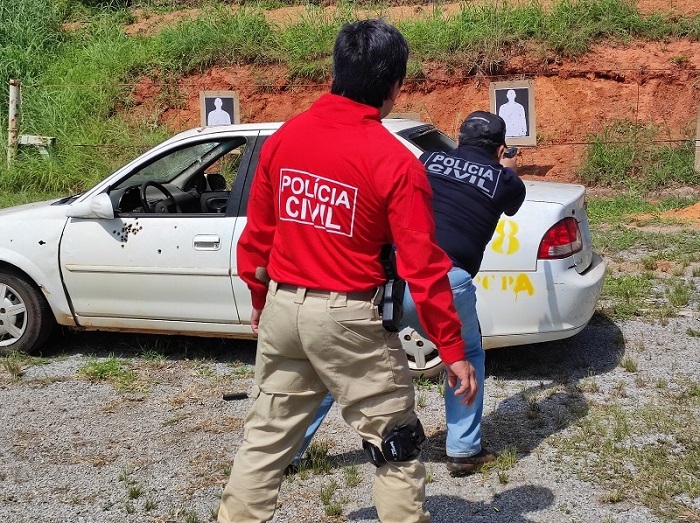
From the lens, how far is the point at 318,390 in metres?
3.24

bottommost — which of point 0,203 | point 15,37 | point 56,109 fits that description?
point 0,203

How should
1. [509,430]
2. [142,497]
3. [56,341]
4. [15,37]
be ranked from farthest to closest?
[15,37], [56,341], [509,430], [142,497]

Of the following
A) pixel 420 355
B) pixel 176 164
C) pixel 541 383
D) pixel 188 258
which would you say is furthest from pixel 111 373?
pixel 541 383

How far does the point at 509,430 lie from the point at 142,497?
A: 1913 mm

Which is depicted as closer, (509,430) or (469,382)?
(469,382)

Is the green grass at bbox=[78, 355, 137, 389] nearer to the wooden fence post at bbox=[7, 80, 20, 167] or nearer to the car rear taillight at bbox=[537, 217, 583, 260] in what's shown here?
the car rear taillight at bbox=[537, 217, 583, 260]

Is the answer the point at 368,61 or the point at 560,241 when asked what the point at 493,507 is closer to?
the point at 560,241

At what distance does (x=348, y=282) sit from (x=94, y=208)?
3.24 m

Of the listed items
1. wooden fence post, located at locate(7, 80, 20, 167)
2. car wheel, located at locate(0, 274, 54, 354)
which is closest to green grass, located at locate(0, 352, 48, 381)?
car wheel, located at locate(0, 274, 54, 354)

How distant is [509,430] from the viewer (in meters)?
4.90

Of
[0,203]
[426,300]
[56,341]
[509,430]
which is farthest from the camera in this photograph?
[0,203]

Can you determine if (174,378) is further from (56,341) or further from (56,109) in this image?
(56,109)

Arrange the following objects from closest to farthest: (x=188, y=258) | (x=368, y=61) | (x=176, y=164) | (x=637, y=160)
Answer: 1. (x=368, y=61)
2. (x=188, y=258)
3. (x=176, y=164)
4. (x=637, y=160)

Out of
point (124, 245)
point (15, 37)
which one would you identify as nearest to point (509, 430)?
point (124, 245)
